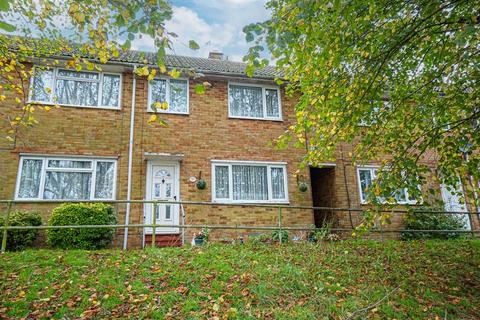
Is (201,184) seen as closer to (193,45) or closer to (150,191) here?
(150,191)

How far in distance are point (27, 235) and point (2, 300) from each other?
4298mm

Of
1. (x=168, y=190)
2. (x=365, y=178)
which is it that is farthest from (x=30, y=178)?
(x=365, y=178)

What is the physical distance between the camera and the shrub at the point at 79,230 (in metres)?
8.39

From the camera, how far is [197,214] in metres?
10.5

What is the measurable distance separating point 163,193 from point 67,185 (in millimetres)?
2786

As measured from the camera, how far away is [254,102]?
1214 centimetres

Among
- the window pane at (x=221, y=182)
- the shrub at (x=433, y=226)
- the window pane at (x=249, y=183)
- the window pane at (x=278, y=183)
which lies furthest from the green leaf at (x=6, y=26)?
the shrub at (x=433, y=226)

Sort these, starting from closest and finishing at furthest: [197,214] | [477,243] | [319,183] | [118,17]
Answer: [118,17] → [477,243] → [197,214] → [319,183]

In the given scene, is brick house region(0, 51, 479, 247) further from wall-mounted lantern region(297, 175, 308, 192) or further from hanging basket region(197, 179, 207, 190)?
hanging basket region(197, 179, 207, 190)

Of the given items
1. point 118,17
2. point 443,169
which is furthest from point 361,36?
point 118,17

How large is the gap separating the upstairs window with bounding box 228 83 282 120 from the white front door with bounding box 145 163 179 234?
9.79ft

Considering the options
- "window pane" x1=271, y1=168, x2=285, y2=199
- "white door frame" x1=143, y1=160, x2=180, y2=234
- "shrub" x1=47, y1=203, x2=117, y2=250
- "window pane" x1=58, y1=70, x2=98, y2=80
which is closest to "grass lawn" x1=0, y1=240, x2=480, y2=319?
"shrub" x1=47, y1=203, x2=117, y2=250

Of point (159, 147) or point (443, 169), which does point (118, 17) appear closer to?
point (443, 169)

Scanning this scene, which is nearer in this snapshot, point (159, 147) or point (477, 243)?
point (477, 243)
